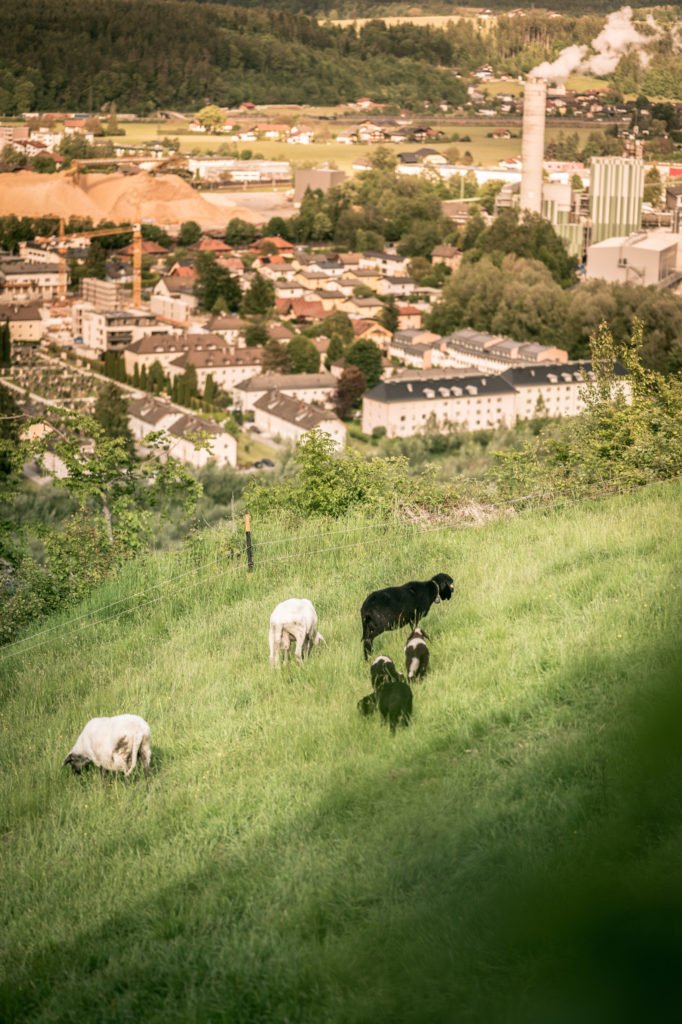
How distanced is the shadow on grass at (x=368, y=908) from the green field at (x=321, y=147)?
38.1 m

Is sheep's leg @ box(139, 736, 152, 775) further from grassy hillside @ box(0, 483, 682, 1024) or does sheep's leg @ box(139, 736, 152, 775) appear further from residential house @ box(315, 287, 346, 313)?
residential house @ box(315, 287, 346, 313)

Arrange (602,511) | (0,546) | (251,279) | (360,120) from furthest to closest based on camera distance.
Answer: (360,120)
(251,279)
(0,546)
(602,511)

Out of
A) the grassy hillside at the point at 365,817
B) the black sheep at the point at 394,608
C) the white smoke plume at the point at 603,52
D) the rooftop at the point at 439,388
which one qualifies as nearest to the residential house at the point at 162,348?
the rooftop at the point at 439,388

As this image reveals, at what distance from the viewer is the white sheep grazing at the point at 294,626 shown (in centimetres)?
282

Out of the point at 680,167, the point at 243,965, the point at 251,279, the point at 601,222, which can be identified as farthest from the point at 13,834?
the point at 680,167

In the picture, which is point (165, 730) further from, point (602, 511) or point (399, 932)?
point (602, 511)

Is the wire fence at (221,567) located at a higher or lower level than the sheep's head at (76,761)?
lower

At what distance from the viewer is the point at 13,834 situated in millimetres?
2283

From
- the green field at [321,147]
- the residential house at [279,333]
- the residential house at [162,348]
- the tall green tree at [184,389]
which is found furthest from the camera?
the green field at [321,147]

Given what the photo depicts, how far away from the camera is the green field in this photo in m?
39.4

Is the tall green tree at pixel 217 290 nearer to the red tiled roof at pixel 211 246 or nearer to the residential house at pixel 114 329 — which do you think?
the residential house at pixel 114 329

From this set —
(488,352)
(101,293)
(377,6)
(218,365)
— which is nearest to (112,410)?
(218,365)

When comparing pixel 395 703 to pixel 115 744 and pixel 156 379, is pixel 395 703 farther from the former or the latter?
pixel 156 379

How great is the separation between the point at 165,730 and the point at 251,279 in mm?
27197
